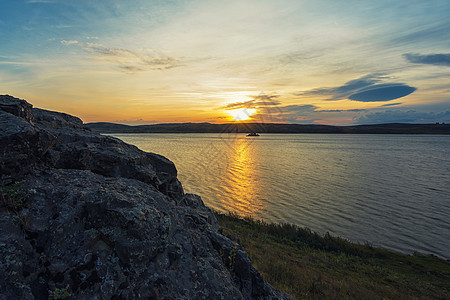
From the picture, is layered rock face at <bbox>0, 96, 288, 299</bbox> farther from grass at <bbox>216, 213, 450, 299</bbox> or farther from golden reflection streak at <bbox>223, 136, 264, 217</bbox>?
golden reflection streak at <bbox>223, 136, 264, 217</bbox>

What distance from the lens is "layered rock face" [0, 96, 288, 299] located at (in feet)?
14.7

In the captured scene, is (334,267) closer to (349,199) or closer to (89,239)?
(89,239)

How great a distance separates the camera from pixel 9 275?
4.07m

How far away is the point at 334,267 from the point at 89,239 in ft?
53.4

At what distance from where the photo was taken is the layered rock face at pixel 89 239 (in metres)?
4.49

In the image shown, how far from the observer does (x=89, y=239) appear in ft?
16.5

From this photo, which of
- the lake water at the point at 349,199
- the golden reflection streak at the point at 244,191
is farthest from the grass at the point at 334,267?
the golden reflection streak at the point at 244,191

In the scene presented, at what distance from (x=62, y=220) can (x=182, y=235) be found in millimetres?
2839

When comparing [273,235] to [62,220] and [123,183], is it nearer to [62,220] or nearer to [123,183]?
[123,183]

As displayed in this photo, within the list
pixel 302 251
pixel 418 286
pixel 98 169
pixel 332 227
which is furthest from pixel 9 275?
pixel 332 227

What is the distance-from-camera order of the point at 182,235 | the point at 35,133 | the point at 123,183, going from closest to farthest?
the point at 35,133
the point at 182,235
the point at 123,183

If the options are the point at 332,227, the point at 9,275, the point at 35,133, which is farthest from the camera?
→ the point at 332,227

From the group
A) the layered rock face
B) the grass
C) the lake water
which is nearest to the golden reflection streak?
the lake water

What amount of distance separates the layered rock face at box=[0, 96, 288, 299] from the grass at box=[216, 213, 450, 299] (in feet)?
19.0
